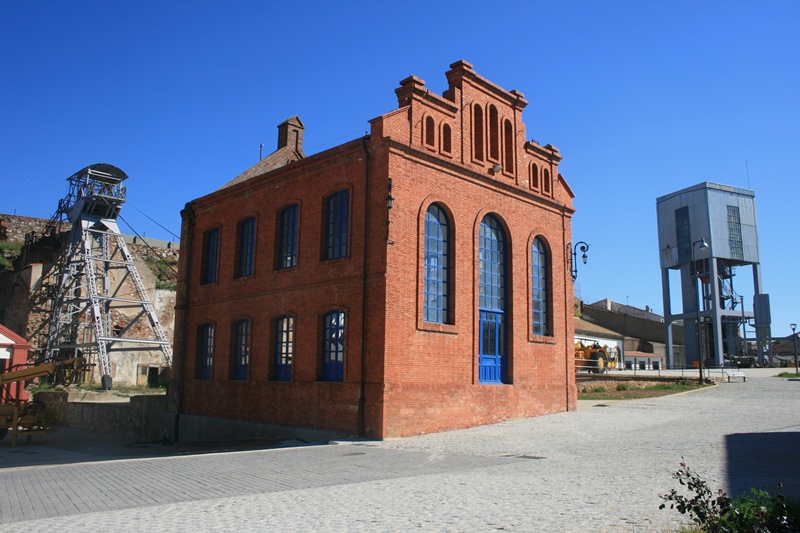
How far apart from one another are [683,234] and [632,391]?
39.0 m

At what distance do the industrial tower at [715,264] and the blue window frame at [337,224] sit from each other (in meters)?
47.0

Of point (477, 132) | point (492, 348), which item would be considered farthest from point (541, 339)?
point (477, 132)

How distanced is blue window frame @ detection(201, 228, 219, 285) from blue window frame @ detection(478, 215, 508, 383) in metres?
10.2

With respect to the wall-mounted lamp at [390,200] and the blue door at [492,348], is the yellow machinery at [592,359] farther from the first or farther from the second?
the wall-mounted lamp at [390,200]

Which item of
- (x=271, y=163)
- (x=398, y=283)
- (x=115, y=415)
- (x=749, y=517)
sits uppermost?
Result: (x=271, y=163)

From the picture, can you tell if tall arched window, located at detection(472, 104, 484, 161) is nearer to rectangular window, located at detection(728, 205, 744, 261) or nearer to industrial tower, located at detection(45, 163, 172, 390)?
industrial tower, located at detection(45, 163, 172, 390)

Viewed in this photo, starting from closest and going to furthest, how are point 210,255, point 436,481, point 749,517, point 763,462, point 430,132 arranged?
point 749,517
point 436,481
point 763,462
point 430,132
point 210,255

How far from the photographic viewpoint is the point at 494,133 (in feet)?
66.6

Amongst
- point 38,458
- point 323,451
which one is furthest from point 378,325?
point 38,458

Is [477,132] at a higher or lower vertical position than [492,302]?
higher

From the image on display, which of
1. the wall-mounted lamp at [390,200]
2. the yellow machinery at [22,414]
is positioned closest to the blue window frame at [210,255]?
the yellow machinery at [22,414]

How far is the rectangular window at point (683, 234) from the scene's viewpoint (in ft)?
197

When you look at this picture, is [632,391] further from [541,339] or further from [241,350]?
[241,350]

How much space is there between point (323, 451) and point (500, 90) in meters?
12.6
